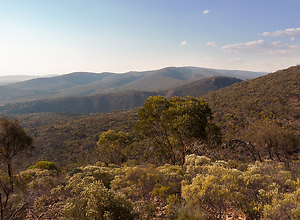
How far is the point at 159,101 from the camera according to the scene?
13.6m

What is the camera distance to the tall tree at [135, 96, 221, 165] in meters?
11.6

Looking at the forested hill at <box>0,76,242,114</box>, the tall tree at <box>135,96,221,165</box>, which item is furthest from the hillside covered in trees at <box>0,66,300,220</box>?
the forested hill at <box>0,76,242,114</box>

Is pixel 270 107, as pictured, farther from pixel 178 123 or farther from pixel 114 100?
pixel 114 100

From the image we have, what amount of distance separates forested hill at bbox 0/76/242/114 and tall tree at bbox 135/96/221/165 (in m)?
147

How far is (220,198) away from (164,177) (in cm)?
373

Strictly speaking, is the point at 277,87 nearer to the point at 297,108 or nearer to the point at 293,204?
the point at 297,108

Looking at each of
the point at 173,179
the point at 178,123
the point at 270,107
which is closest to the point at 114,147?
the point at 178,123

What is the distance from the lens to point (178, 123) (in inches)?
451

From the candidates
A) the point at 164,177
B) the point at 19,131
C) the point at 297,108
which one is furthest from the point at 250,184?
the point at 297,108

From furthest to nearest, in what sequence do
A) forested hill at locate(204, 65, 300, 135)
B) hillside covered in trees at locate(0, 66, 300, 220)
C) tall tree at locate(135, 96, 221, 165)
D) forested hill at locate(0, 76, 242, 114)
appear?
forested hill at locate(0, 76, 242, 114), forested hill at locate(204, 65, 300, 135), tall tree at locate(135, 96, 221, 165), hillside covered in trees at locate(0, 66, 300, 220)

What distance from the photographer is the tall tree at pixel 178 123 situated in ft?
38.0

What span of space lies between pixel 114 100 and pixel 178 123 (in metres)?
182

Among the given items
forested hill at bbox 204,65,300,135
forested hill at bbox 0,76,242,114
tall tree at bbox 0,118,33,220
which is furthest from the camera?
forested hill at bbox 0,76,242,114

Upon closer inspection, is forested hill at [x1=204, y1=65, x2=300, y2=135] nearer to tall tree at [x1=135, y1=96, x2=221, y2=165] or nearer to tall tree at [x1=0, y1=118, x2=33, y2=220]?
tall tree at [x1=135, y1=96, x2=221, y2=165]
